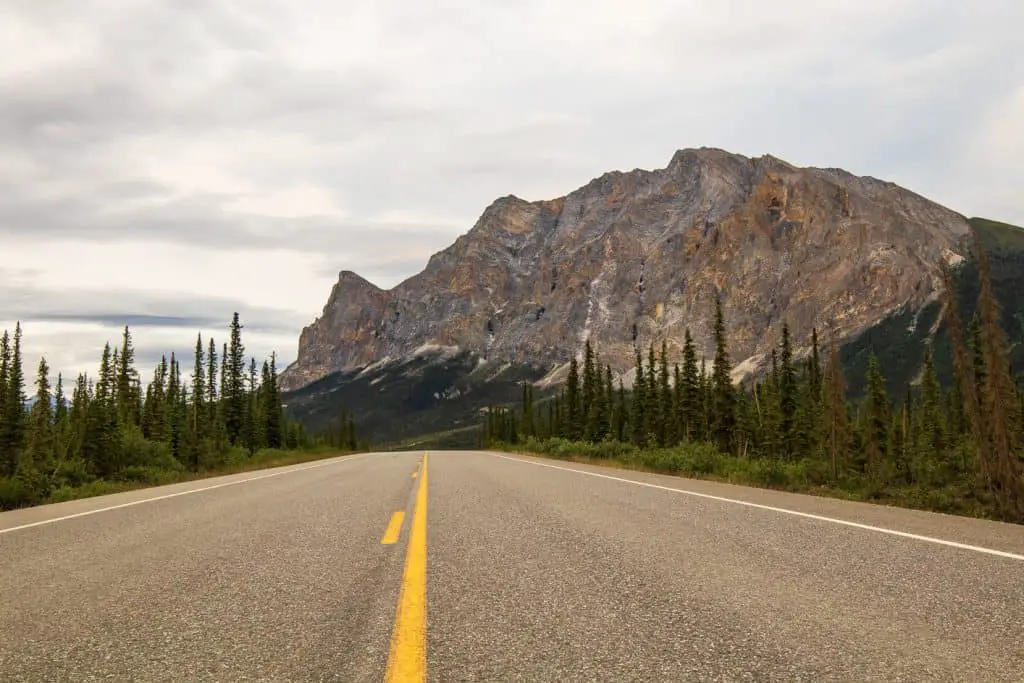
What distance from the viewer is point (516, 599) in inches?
185

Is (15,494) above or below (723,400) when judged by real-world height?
below

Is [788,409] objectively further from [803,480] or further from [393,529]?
[393,529]

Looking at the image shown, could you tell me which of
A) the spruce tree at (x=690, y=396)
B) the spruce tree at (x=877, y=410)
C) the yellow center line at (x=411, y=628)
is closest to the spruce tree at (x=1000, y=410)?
the yellow center line at (x=411, y=628)

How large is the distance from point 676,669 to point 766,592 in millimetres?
1962

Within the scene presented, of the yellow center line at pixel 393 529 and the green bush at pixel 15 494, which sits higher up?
the yellow center line at pixel 393 529

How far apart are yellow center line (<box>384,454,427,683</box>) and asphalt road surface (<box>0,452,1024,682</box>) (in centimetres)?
2

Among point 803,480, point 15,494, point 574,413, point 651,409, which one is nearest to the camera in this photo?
point 15,494

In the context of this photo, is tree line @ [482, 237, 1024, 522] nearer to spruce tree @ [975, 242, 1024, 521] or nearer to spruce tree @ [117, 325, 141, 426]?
spruce tree @ [975, 242, 1024, 521]

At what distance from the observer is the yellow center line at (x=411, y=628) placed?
10.6 ft

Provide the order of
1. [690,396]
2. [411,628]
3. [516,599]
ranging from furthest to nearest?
[690,396], [516,599], [411,628]

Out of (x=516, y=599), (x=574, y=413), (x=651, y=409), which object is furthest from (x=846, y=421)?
A: (x=574, y=413)

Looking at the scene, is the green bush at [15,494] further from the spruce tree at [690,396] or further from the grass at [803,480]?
the spruce tree at [690,396]

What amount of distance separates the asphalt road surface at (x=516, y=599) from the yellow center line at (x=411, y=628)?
0.02 metres

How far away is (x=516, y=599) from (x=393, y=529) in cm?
381
